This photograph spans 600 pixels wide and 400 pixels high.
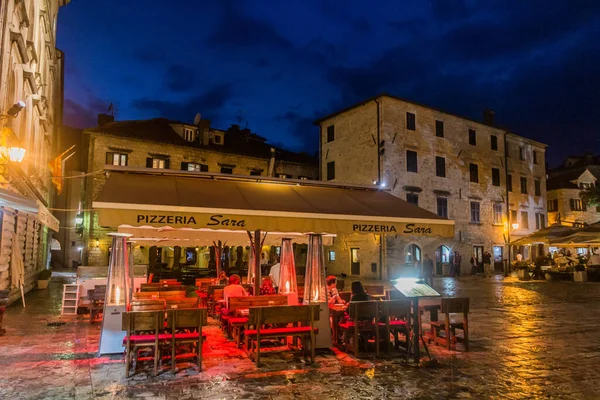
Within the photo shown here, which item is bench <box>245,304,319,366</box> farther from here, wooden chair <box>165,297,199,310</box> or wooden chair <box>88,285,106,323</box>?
wooden chair <box>88,285,106,323</box>

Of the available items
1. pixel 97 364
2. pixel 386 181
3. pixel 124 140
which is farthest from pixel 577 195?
pixel 97 364

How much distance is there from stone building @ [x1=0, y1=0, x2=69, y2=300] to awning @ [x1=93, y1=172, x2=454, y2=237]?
3.28 meters

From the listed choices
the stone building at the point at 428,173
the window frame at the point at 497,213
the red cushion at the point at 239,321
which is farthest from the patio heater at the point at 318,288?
the window frame at the point at 497,213

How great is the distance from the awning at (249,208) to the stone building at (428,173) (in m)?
21.7

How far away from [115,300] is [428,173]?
92.1 feet

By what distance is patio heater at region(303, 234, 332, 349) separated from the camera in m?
7.93

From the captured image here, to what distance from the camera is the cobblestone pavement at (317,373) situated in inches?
227

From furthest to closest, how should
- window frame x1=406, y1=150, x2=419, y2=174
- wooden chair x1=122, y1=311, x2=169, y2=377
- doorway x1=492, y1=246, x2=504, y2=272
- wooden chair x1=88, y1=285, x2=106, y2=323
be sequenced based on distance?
doorway x1=492, y1=246, x2=504, y2=272
window frame x1=406, y1=150, x2=419, y2=174
wooden chair x1=88, y1=285, x2=106, y2=323
wooden chair x1=122, y1=311, x2=169, y2=377

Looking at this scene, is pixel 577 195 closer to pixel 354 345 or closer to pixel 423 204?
pixel 423 204

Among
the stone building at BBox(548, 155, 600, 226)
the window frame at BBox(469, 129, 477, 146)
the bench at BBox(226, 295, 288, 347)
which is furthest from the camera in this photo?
the stone building at BBox(548, 155, 600, 226)

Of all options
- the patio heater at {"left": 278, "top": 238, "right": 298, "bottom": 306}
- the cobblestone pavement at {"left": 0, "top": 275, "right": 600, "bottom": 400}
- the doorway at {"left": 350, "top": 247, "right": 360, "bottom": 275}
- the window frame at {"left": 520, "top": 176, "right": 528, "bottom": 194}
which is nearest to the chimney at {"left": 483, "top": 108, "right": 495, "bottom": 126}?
the window frame at {"left": 520, "top": 176, "right": 528, "bottom": 194}

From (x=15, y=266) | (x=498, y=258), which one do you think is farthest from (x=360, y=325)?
(x=498, y=258)

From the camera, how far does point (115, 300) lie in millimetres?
7797

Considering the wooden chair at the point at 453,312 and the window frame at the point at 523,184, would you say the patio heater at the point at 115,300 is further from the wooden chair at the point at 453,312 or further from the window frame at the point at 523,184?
the window frame at the point at 523,184
